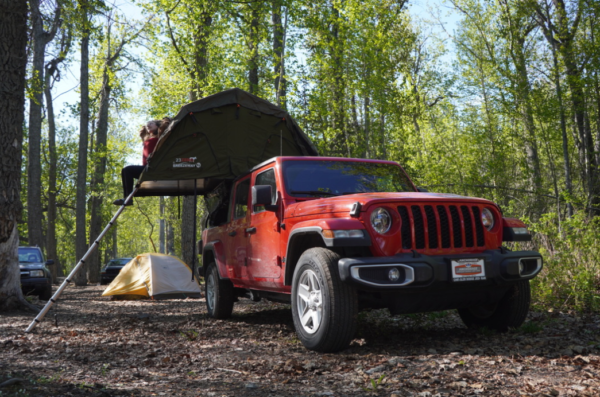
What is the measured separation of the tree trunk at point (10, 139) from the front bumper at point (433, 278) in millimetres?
7411

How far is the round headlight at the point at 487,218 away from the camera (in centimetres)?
530

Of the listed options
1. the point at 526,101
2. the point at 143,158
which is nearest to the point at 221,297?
the point at 143,158

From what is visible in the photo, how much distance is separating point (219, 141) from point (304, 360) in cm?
467

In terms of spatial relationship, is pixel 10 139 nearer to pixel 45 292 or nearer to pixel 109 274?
pixel 45 292

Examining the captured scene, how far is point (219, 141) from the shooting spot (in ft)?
28.1

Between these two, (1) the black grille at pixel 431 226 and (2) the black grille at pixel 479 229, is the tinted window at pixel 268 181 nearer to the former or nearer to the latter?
(1) the black grille at pixel 431 226

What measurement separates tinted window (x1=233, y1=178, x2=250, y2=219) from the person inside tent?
174 centimetres

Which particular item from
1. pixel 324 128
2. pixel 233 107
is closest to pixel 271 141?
pixel 233 107

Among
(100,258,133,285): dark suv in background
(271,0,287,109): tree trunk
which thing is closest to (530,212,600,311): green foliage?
(271,0,287,109): tree trunk

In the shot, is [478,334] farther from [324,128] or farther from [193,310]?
[324,128]

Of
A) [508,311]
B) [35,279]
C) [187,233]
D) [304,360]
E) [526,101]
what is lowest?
[304,360]

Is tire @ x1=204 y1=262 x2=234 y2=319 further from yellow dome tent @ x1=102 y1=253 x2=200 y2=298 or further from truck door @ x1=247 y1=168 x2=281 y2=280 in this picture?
yellow dome tent @ x1=102 y1=253 x2=200 y2=298

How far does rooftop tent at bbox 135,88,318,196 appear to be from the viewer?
27.0ft

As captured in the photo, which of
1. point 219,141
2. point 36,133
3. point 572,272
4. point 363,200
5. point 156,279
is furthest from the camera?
Answer: point 36,133
